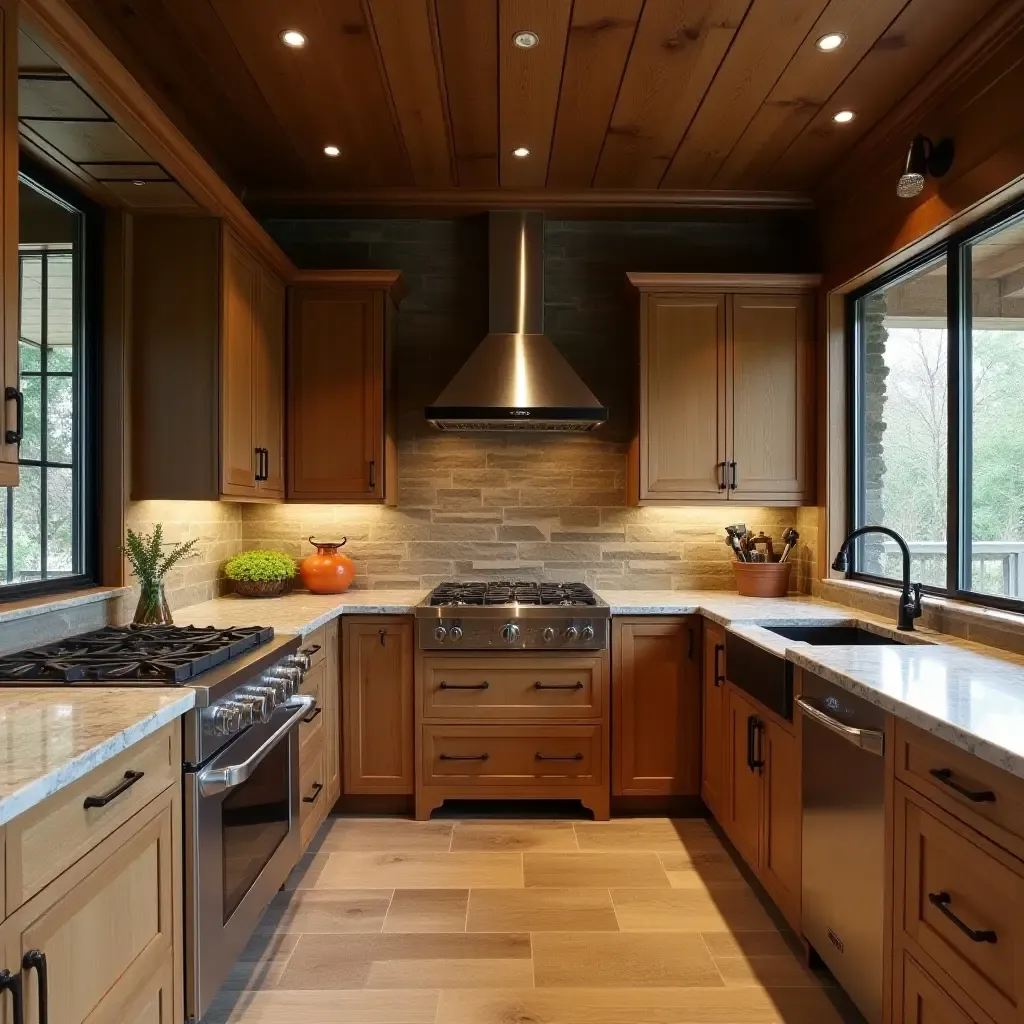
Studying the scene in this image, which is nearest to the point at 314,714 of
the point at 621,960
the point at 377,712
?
the point at 377,712

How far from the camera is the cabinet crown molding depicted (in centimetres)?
347

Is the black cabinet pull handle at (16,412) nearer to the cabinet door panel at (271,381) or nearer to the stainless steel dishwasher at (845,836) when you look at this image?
the cabinet door panel at (271,381)

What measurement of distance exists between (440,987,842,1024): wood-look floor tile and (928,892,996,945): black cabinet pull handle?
690 mm

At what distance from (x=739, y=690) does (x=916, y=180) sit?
1810 millimetres

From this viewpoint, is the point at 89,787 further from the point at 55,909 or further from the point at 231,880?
the point at 231,880

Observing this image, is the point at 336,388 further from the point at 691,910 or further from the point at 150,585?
the point at 691,910

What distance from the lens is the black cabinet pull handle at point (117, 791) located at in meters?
1.27

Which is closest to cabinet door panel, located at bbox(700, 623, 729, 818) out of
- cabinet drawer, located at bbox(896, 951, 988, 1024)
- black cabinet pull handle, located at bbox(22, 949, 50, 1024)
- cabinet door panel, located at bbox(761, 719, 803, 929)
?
cabinet door panel, located at bbox(761, 719, 803, 929)

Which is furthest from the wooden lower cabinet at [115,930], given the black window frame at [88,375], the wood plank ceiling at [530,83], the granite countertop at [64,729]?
the wood plank ceiling at [530,83]

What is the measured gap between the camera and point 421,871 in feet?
8.91

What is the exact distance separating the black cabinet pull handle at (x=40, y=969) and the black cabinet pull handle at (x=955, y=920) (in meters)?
1.58

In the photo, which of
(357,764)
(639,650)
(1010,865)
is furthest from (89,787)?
(639,650)

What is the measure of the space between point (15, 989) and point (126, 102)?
80.5 inches

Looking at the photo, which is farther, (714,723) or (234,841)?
(714,723)
